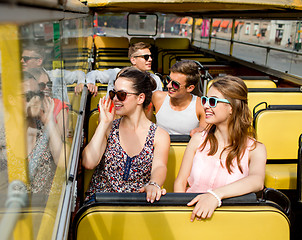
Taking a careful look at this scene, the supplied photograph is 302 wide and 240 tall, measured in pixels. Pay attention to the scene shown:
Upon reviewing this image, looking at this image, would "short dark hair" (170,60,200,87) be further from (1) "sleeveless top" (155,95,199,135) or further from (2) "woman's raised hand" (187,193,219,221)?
(2) "woman's raised hand" (187,193,219,221)

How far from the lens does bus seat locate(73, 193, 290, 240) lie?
4.84ft

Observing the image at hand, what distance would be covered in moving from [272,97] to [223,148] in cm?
194

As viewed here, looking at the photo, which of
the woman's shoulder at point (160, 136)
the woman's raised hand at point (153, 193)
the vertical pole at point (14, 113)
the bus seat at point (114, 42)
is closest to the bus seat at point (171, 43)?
the bus seat at point (114, 42)

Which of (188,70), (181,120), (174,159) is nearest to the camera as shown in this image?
(174,159)

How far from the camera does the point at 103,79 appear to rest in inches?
160

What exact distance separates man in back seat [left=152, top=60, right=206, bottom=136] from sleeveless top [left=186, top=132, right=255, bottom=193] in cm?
88

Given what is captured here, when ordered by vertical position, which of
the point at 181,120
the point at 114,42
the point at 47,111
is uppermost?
the point at 47,111

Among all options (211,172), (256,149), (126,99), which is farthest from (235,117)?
(126,99)

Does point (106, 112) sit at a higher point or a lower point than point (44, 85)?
lower

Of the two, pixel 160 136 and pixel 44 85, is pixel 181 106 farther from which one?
pixel 44 85

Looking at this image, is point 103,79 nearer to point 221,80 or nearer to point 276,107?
point 276,107

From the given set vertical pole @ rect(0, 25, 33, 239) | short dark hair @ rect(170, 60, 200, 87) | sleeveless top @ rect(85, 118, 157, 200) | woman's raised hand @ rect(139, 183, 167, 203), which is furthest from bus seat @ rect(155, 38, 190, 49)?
vertical pole @ rect(0, 25, 33, 239)

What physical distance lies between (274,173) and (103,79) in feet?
7.20

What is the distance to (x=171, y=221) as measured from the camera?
4.93 ft
